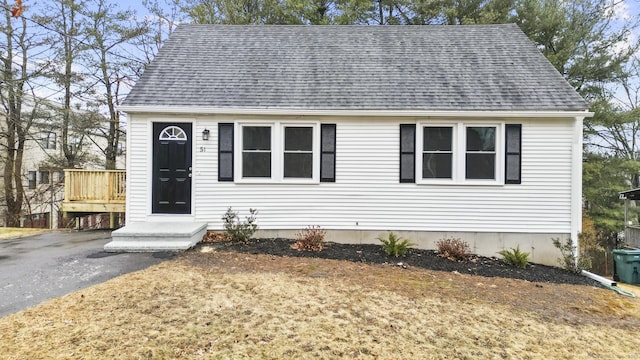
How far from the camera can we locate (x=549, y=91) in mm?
7305

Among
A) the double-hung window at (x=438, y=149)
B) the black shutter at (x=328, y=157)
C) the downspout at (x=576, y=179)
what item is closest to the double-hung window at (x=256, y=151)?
the black shutter at (x=328, y=157)

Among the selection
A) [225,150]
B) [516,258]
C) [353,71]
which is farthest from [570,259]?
[225,150]

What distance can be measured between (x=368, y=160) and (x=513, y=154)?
310 cm

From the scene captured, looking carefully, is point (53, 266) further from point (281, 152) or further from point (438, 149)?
point (438, 149)

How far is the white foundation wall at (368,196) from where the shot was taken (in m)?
7.11

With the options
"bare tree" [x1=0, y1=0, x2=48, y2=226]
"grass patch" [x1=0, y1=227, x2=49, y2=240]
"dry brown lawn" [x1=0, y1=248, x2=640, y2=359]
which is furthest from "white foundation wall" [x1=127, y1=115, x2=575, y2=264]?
"bare tree" [x1=0, y1=0, x2=48, y2=226]

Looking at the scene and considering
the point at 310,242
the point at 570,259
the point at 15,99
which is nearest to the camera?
the point at 310,242

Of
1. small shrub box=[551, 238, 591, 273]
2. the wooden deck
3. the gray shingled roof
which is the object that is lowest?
small shrub box=[551, 238, 591, 273]

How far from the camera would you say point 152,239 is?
6.33 metres

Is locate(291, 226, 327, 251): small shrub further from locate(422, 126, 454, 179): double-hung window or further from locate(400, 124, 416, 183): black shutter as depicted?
locate(422, 126, 454, 179): double-hung window

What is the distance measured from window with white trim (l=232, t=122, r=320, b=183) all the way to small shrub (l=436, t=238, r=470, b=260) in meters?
2.97

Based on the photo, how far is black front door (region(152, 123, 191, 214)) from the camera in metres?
7.22

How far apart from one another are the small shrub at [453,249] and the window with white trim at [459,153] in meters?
1.32

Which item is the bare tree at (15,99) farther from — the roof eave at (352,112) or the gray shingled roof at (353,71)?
the roof eave at (352,112)
